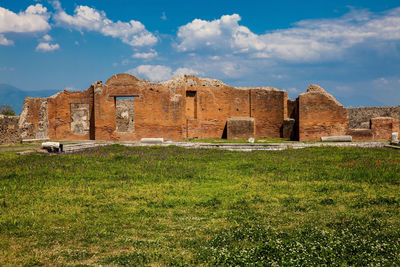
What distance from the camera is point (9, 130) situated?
16.0 m

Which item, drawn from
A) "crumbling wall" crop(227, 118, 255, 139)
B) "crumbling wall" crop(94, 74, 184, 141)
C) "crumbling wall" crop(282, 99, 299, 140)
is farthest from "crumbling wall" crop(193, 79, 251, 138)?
"crumbling wall" crop(94, 74, 184, 141)

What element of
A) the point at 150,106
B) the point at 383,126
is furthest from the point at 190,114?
the point at 383,126

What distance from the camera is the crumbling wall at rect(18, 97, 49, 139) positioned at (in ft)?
64.7

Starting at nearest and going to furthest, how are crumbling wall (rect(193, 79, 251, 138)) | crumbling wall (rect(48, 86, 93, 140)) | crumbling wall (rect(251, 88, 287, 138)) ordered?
crumbling wall (rect(48, 86, 93, 140)) → crumbling wall (rect(193, 79, 251, 138)) → crumbling wall (rect(251, 88, 287, 138))

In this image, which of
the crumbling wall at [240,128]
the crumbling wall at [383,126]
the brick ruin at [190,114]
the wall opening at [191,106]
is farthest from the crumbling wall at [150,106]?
the crumbling wall at [383,126]

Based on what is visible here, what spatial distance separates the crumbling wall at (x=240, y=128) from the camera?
21.7m

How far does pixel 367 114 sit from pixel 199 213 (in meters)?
26.5

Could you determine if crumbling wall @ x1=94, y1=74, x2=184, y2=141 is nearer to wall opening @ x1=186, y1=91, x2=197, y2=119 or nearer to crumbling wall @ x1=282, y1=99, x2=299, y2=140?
wall opening @ x1=186, y1=91, x2=197, y2=119

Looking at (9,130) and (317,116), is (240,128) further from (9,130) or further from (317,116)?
(9,130)

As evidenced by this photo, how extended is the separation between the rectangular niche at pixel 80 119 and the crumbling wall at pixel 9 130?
4847 mm

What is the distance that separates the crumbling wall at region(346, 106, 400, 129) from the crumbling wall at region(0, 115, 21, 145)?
2470cm

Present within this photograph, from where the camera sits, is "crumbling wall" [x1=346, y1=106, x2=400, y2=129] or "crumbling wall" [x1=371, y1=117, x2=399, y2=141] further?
"crumbling wall" [x1=346, y1=106, x2=400, y2=129]

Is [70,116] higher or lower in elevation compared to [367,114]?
lower

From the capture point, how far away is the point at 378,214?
4.76 m
